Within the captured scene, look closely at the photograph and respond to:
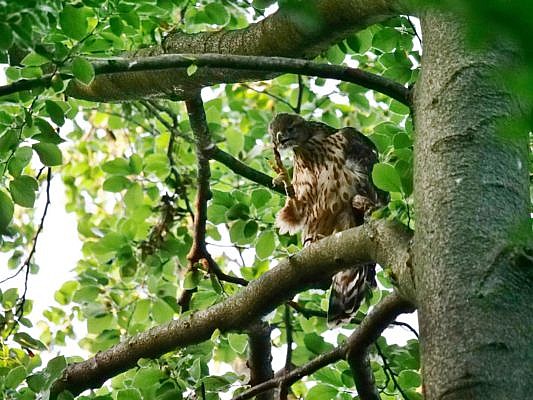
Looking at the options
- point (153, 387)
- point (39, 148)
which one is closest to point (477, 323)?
point (153, 387)

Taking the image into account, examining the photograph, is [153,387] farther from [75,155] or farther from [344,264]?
[75,155]

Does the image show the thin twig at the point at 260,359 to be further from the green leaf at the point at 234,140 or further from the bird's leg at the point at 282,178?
the green leaf at the point at 234,140

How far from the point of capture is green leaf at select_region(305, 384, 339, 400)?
313cm

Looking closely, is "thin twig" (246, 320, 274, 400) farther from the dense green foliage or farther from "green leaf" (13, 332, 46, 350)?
"green leaf" (13, 332, 46, 350)

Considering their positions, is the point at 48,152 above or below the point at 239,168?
below

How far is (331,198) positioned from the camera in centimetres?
483

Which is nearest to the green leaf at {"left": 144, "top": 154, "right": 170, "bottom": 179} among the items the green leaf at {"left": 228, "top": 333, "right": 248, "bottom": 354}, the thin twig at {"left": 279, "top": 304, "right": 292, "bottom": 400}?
the thin twig at {"left": 279, "top": 304, "right": 292, "bottom": 400}

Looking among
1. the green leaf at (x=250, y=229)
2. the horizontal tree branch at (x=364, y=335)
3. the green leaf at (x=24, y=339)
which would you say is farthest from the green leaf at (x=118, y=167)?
the horizontal tree branch at (x=364, y=335)

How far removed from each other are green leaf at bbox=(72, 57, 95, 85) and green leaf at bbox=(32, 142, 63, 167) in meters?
0.58

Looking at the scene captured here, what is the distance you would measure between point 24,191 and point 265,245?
1335mm

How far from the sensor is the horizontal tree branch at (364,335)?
2139 mm

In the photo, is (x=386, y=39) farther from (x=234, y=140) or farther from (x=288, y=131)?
(x=288, y=131)

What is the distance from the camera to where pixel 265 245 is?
12.7ft

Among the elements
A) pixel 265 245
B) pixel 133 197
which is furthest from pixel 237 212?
pixel 133 197
